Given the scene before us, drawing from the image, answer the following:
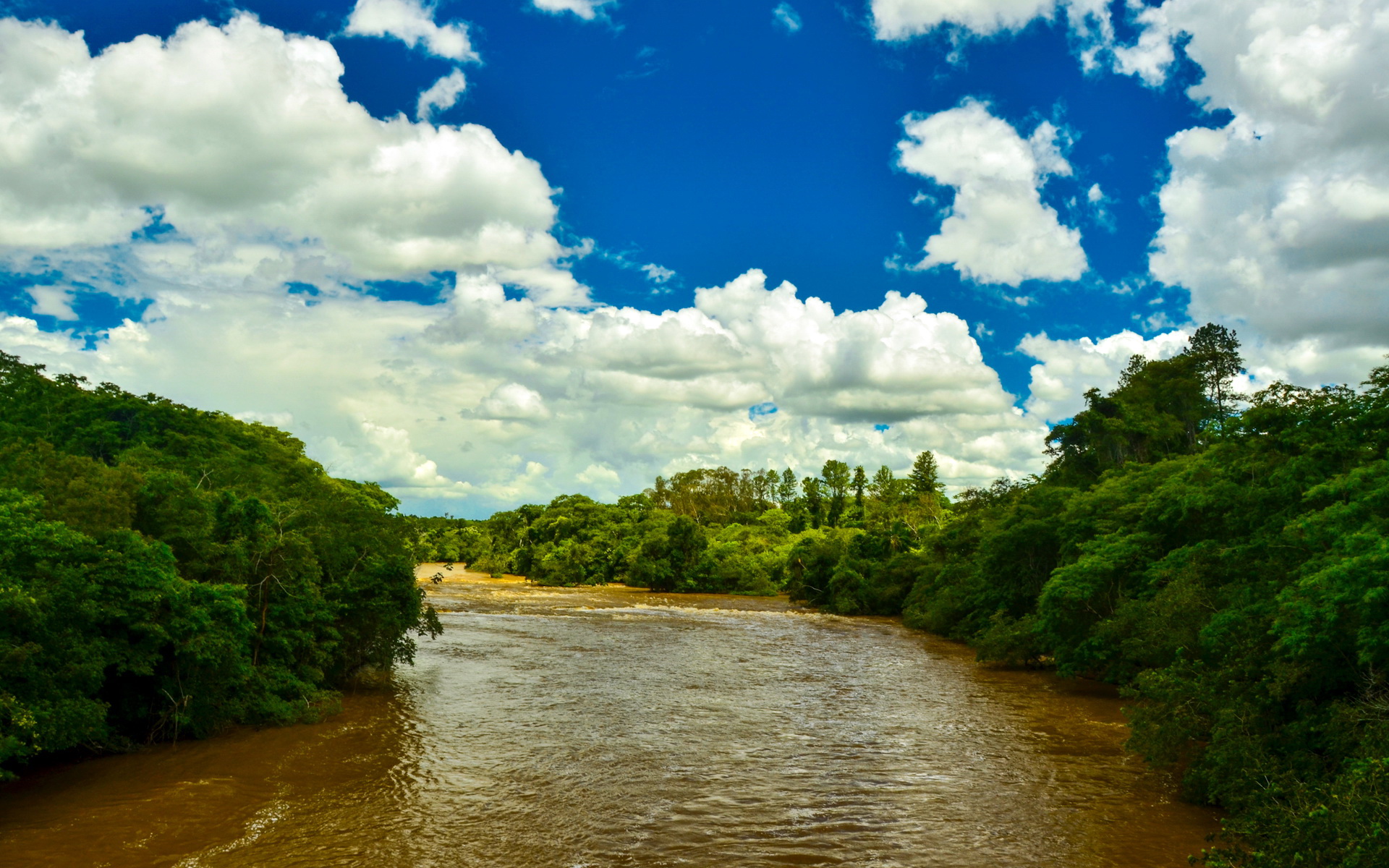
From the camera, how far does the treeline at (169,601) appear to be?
51.2 feet

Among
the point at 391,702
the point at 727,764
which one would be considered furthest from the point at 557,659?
the point at 727,764

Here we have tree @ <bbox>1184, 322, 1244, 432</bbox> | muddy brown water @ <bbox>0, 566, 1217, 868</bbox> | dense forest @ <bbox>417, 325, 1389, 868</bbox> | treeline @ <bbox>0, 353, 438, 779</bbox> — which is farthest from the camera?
tree @ <bbox>1184, 322, 1244, 432</bbox>

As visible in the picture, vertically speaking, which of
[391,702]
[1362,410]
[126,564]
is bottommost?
[391,702]

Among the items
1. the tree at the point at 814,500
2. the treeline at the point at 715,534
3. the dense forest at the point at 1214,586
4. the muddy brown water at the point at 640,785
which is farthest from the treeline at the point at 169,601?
the tree at the point at 814,500

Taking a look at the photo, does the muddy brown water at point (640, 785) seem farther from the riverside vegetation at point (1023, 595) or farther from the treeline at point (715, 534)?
the treeline at point (715, 534)

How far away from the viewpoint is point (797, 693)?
29734 mm

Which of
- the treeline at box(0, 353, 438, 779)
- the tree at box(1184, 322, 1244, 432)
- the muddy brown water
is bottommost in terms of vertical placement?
the muddy brown water

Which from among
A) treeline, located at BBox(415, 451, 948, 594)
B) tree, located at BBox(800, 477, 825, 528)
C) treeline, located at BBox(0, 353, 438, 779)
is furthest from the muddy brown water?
tree, located at BBox(800, 477, 825, 528)

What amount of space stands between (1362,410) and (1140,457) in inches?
1539

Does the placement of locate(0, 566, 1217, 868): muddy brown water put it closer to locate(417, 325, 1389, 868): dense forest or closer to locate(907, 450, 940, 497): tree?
locate(417, 325, 1389, 868): dense forest

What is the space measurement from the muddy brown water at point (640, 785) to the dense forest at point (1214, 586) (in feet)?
7.01

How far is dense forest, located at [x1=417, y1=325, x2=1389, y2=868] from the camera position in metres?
12.8

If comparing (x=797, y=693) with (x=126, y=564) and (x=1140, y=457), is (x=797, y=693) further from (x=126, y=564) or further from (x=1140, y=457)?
(x=1140, y=457)

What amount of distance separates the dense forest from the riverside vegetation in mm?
66
